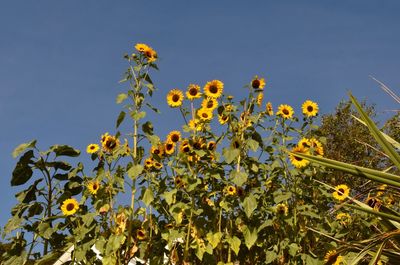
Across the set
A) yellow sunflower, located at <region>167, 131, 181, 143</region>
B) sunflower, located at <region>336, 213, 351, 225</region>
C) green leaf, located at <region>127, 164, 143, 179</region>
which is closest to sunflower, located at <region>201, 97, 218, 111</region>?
yellow sunflower, located at <region>167, 131, 181, 143</region>

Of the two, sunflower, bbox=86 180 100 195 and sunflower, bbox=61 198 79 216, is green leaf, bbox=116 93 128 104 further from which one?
sunflower, bbox=61 198 79 216

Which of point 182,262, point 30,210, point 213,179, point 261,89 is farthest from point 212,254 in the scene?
point 30,210

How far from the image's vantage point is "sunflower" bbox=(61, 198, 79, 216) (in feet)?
14.1

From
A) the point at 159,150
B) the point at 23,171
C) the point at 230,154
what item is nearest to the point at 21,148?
the point at 23,171

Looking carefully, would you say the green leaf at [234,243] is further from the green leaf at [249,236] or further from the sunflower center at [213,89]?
the sunflower center at [213,89]

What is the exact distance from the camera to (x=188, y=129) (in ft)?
13.7

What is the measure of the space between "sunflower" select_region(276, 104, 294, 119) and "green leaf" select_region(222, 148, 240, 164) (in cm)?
75

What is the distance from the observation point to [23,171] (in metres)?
4.84

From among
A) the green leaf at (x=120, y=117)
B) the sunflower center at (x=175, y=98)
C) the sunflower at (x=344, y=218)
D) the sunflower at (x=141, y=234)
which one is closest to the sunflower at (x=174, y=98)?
the sunflower center at (x=175, y=98)

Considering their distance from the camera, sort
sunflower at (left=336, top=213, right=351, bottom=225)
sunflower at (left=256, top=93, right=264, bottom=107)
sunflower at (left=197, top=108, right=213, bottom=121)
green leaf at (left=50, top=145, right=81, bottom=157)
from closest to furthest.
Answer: sunflower at (left=197, top=108, right=213, bottom=121) → sunflower at (left=256, top=93, right=264, bottom=107) → green leaf at (left=50, top=145, right=81, bottom=157) → sunflower at (left=336, top=213, right=351, bottom=225)

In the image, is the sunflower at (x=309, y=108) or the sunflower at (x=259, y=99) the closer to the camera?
the sunflower at (x=259, y=99)

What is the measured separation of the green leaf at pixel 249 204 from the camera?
3.78m

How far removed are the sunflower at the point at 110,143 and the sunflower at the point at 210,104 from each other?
698 mm

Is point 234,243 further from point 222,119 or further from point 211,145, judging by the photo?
point 222,119
